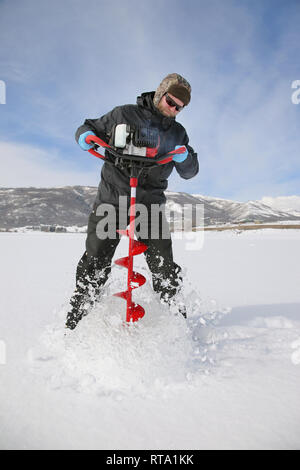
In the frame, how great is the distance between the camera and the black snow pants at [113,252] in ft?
5.87

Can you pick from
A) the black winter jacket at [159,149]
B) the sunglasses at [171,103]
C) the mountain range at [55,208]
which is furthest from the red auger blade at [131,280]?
the mountain range at [55,208]

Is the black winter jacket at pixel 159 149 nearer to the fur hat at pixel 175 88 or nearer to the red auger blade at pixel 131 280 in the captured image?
the fur hat at pixel 175 88

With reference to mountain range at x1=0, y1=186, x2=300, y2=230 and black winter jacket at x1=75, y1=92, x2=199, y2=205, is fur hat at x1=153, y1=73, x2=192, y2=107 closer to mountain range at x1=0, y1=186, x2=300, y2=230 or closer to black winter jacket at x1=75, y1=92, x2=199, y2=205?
black winter jacket at x1=75, y1=92, x2=199, y2=205

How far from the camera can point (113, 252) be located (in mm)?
1867

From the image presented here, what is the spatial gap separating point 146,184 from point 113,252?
0.53 meters

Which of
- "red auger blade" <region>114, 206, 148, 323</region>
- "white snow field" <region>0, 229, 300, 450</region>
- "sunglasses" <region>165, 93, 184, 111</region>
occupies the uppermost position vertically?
"sunglasses" <region>165, 93, 184, 111</region>

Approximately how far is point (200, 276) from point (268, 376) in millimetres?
3156

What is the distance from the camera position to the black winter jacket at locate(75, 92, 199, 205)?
1.75m

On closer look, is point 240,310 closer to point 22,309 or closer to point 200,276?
point 200,276

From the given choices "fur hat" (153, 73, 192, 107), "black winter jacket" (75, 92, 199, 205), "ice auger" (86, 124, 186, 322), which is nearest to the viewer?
"ice auger" (86, 124, 186, 322)

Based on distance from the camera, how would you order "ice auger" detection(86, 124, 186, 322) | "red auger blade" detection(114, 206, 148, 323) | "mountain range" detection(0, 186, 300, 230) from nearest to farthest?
"ice auger" detection(86, 124, 186, 322) → "red auger blade" detection(114, 206, 148, 323) → "mountain range" detection(0, 186, 300, 230)

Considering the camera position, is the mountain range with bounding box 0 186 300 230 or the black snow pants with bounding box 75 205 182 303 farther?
the mountain range with bounding box 0 186 300 230

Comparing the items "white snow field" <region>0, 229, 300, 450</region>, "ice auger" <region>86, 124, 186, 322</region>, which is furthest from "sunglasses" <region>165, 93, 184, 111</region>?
"white snow field" <region>0, 229, 300, 450</region>

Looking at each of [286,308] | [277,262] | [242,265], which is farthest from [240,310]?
[277,262]
